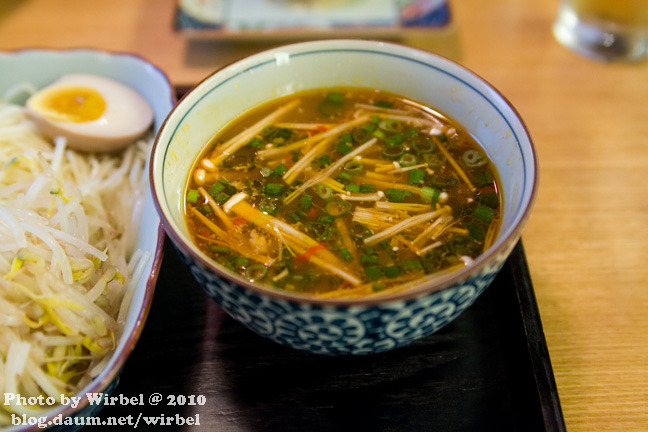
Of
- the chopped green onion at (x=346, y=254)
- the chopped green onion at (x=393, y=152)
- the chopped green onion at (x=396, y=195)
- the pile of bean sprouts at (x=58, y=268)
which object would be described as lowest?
the pile of bean sprouts at (x=58, y=268)

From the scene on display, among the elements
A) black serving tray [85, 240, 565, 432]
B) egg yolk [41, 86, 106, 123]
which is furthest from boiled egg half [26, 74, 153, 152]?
black serving tray [85, 240, 565, 432]

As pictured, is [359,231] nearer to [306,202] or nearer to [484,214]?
[306,202]

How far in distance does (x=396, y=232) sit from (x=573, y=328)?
0.57m

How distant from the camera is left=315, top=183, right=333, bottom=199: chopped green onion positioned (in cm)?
152

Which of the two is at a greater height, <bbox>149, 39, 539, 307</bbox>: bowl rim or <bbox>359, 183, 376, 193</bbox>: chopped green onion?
<bbox>149, 39, 539, 307</bbox>: bowl rim

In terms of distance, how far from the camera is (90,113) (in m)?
1.88

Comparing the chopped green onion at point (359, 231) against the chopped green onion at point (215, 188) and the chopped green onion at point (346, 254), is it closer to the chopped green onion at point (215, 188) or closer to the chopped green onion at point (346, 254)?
the chopped green onion at point (346, 254)

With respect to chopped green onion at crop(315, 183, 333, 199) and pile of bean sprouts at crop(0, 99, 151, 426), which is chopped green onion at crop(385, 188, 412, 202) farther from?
pile of bean sprouts at crop(0, 99, 151, 426)

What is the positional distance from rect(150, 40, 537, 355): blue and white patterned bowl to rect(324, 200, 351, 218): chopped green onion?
0.38 m

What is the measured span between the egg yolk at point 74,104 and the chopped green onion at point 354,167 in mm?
882

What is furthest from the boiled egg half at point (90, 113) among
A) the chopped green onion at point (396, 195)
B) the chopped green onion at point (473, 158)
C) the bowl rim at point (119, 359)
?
the chopped green onion at point (473, 158)

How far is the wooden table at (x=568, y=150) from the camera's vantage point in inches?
57.6

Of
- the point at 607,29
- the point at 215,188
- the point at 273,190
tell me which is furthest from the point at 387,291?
the point at 607,29

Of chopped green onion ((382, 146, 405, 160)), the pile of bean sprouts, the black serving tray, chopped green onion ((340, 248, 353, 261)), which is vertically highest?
chopped green onion ((382, 146, 405, 160))
